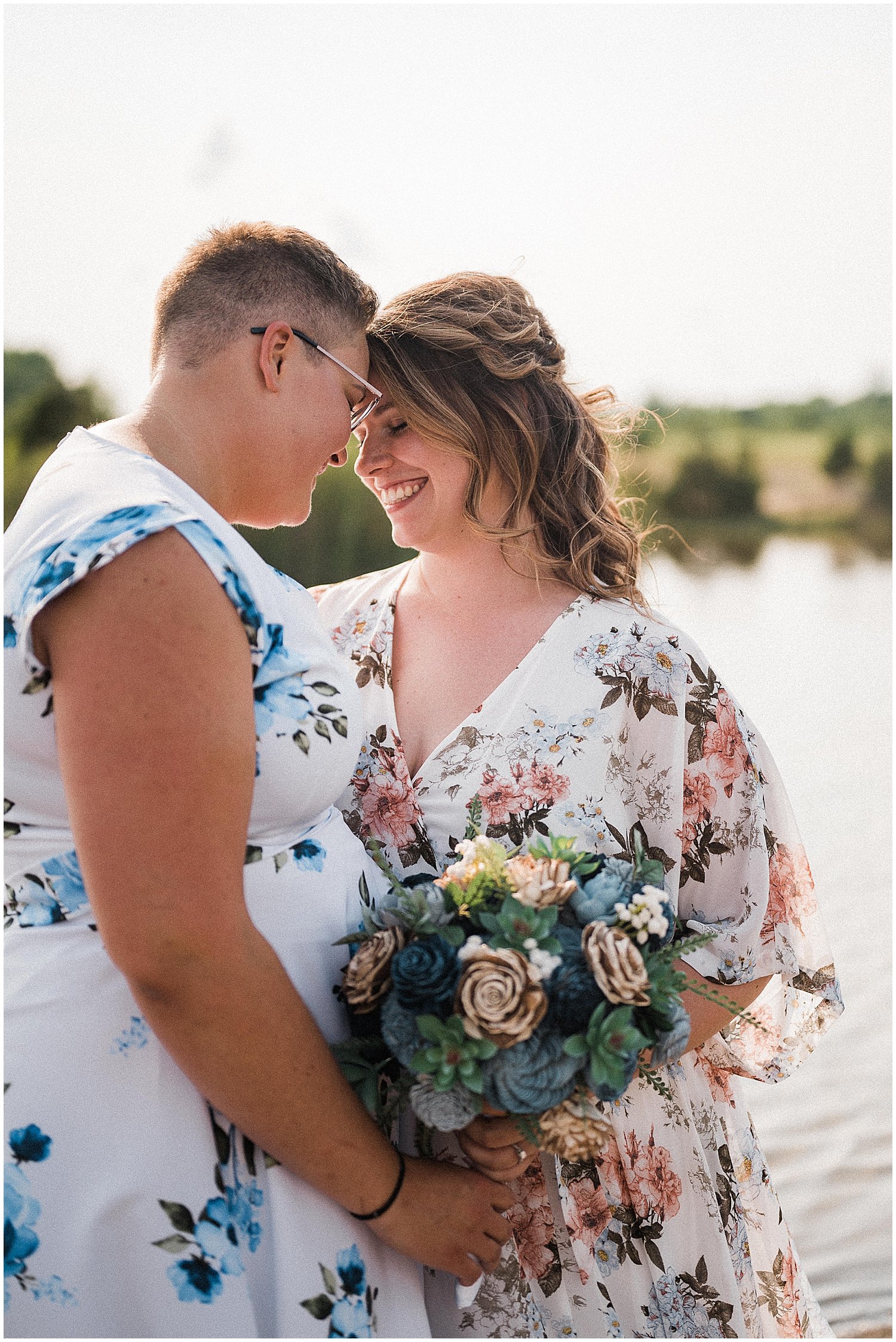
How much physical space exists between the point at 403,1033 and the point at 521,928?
0.23m

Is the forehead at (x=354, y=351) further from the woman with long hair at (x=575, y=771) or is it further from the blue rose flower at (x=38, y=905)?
the blue rose flower at (x=38, y=905)

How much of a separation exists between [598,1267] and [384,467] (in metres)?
1.83

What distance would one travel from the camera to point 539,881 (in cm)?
163

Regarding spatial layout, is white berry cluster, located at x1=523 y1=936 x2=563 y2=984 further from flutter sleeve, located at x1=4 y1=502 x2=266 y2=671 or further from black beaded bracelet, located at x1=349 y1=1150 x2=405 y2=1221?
flutter sleeve, located at x1=4 y1=502 x2=266 y2=671

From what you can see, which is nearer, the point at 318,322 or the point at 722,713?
the point at 318,322

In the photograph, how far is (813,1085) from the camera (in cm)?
525

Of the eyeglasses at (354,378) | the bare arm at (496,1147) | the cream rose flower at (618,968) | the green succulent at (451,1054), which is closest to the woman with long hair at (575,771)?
the bare arm at (496,1147)

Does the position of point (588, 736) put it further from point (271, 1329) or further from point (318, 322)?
point (271, 1329)

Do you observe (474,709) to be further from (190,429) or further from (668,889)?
(190,429)

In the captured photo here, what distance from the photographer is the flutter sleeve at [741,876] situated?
7.25 feet

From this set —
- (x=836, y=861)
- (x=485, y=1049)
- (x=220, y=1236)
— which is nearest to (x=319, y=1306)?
(x=220, y=1236)

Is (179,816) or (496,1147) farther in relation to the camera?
(496,1147)

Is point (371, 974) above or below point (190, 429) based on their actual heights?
below

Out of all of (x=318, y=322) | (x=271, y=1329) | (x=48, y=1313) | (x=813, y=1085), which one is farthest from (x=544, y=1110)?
(x=813, y=1085)
